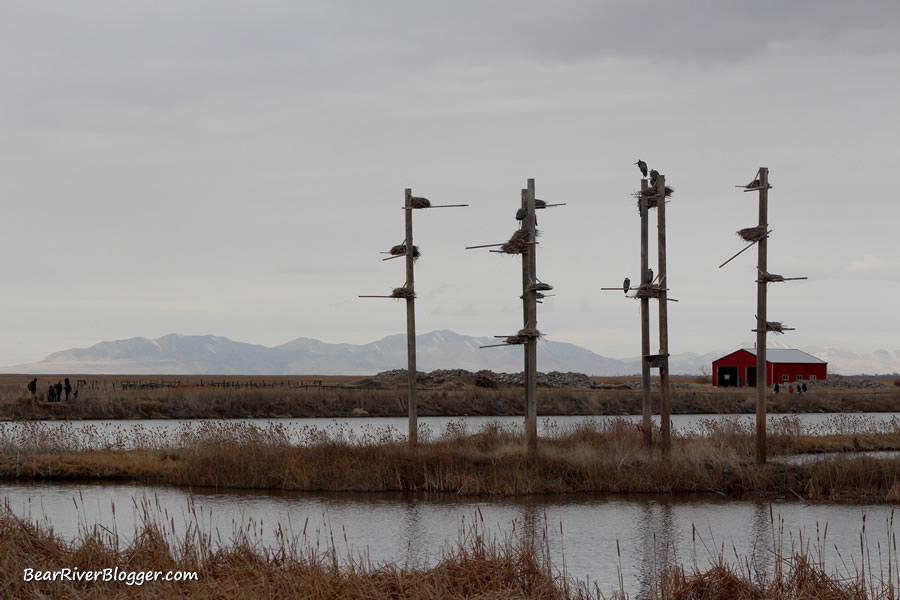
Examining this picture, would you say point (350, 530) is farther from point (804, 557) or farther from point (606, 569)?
point (804, 557)

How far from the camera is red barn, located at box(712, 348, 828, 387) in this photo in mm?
90000

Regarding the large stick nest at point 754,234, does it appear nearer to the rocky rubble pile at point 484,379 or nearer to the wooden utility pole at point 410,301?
the wooden utility pole at point 410,301

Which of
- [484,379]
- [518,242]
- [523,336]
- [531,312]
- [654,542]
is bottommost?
[654,542]

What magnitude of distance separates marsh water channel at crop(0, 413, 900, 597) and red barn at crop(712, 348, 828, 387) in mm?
69227

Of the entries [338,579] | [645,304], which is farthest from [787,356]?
[338,579]

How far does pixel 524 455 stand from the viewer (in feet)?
84.3

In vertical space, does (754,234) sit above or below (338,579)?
above

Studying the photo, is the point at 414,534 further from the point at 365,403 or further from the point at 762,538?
the point at 365,403

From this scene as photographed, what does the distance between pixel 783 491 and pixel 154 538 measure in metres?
16.6

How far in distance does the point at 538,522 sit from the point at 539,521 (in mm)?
256

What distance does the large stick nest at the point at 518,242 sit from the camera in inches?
1021

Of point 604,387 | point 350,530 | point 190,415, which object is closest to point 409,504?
point 350,530

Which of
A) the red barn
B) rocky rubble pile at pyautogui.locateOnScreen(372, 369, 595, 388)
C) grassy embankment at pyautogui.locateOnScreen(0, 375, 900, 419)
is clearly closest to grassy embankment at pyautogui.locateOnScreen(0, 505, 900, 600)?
grassy embankment at pyautogui.locateOnScreen(0, 375, 900, 419)

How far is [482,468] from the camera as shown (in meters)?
25.3
